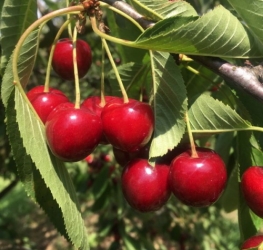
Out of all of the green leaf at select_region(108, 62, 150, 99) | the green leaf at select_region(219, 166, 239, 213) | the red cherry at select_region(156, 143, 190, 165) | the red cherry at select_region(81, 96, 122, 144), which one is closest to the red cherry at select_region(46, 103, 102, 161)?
the red cherry at select_region(81, 96, 122, 144)

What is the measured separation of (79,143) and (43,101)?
0.24m

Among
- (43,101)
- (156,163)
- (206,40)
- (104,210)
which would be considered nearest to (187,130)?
(156,163)

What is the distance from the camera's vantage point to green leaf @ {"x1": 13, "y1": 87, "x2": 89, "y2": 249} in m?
1.26

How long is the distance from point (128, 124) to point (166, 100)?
18 centimetres

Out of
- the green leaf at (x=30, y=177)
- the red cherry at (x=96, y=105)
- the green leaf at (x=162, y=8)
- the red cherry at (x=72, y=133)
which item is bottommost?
the green leaf at (x=30, y=177)

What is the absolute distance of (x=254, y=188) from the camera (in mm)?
1325

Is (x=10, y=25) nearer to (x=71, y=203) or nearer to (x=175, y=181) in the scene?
(x=71, y=203)

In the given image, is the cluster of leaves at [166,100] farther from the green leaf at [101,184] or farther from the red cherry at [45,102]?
the green leaf at [101,184]

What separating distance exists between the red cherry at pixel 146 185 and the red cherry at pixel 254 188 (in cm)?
23

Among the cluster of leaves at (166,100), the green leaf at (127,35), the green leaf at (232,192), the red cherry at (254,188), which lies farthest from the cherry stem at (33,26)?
the green leaf at (232,192)

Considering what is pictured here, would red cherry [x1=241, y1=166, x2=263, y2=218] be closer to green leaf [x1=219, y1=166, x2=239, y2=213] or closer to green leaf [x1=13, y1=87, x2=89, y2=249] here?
green leaf [x1=13, y1=87, x2=89, y2=249]

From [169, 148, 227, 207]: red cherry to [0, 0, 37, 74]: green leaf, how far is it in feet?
2.59

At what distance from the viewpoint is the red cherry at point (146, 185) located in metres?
1.33

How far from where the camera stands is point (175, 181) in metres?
1.28
